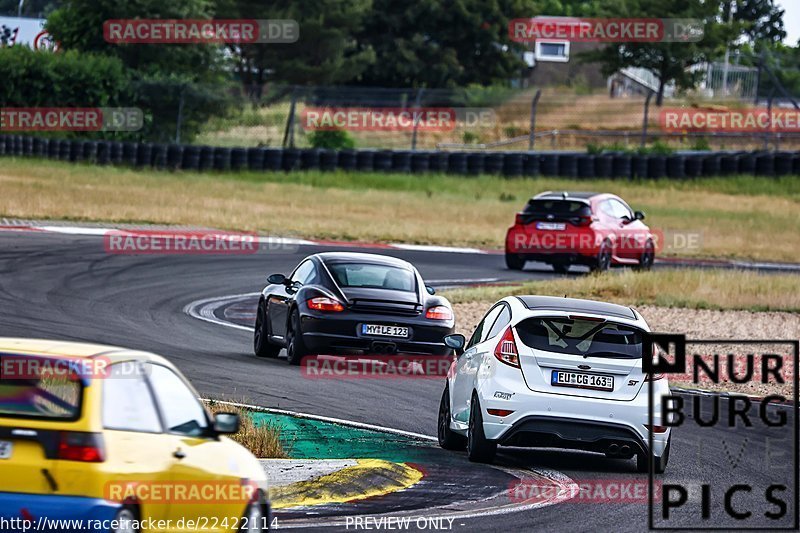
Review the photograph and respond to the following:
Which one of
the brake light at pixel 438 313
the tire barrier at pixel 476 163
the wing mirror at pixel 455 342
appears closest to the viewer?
the wing mirror at pixel 455 342

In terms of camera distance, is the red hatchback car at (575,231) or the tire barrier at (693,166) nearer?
the red hatchback car at (575,231)

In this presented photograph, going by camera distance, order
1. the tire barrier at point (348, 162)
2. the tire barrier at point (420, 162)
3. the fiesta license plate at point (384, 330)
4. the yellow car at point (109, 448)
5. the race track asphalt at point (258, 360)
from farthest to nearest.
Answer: the tire barrier at point (348, 162), the tire barrier at point (420, 162), the fiesta license plate at point (384, 330), the race track asphalt at point (258, 360), the yellow car at point (109, 448)

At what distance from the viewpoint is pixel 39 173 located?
135ft

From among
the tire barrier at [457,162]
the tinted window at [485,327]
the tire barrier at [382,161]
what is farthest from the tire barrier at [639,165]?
the tinted window at [485,327]

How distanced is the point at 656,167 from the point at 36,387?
41063 mm

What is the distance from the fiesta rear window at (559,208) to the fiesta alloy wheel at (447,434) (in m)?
15.5

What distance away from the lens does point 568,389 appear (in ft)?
36.5

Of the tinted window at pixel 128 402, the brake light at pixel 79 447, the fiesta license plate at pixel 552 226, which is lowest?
the fiesta license plate at pixel 552 226

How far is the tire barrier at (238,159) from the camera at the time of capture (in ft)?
147

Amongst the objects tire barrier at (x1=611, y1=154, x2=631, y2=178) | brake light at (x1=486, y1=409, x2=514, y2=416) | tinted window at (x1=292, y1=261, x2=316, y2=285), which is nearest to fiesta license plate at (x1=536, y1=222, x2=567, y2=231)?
tinted window at (x1=292, y1=261, x2=316, y2=285)

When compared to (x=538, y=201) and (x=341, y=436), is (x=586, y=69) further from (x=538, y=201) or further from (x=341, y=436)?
(x=341, y=436)

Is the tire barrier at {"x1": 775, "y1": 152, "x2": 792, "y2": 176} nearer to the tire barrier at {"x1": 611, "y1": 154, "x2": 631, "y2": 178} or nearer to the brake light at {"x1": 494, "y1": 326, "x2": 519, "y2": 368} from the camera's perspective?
the tire barrier at {"x1": 611, "y1": 154, "x2": 631, "y2": 178}

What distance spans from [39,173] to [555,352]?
32.0 metres

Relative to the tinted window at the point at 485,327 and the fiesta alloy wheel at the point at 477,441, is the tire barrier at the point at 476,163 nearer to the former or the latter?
the tinted window at the point at 485,327
